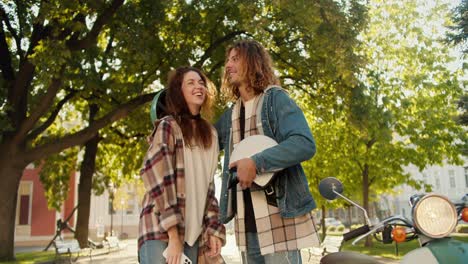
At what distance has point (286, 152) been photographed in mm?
2383

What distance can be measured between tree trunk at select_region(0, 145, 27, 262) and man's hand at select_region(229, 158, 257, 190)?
1417 cm

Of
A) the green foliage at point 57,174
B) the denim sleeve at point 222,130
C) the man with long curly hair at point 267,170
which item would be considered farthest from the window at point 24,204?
the man with long curly hair at point 267,170

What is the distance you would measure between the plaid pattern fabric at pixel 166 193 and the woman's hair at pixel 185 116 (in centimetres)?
7

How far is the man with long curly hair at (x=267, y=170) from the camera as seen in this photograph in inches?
94.7

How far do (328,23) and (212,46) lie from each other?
13.8ft

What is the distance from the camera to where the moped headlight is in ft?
6.98

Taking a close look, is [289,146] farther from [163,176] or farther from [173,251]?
[173,251]

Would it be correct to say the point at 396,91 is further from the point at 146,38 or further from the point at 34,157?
the point at 34,157

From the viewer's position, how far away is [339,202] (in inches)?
1012

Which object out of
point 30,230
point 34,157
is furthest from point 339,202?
point 30,230

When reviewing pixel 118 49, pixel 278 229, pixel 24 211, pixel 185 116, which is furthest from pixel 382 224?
pixel 24 211

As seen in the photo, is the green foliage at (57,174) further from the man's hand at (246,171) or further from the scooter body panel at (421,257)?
the scooter body panel at (421,257)

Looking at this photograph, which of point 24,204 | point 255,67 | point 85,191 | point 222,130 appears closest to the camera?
point 255,67

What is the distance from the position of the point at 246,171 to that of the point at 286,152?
215 mm
